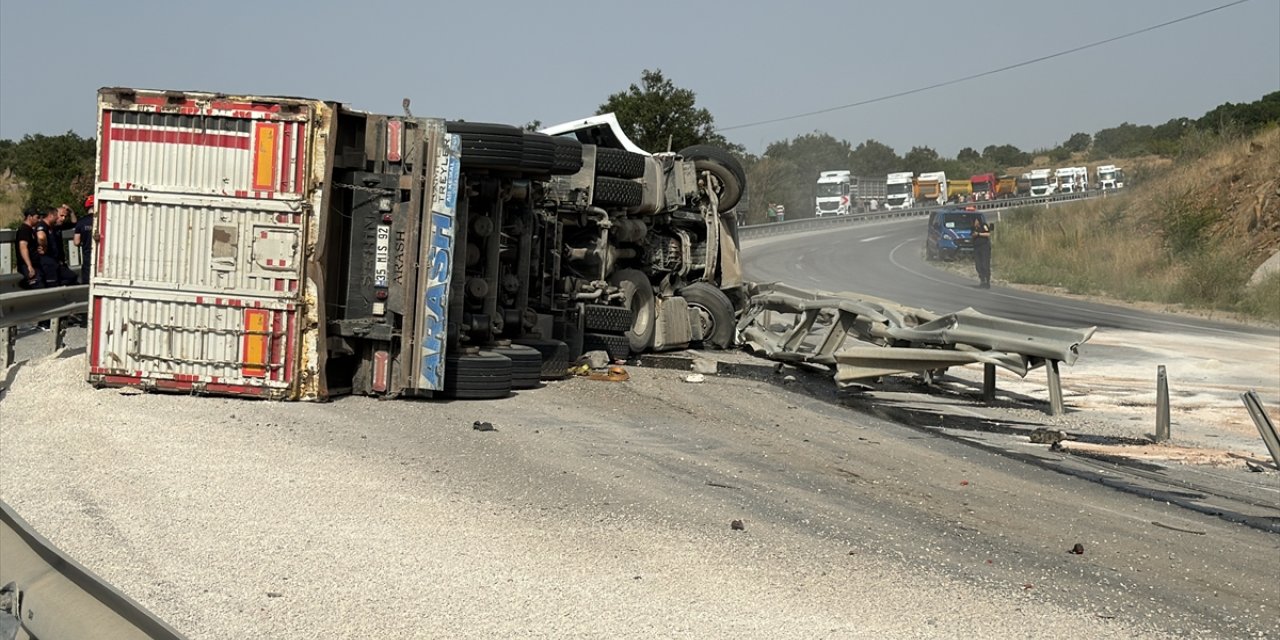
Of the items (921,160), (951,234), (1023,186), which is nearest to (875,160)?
(921,160)

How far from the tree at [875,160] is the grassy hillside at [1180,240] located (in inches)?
2940

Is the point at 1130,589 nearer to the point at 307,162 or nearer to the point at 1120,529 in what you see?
the point at 1120,529

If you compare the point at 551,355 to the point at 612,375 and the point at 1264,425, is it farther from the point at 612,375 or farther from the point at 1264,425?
the point at 1264,425

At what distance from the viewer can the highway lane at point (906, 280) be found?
26.3m

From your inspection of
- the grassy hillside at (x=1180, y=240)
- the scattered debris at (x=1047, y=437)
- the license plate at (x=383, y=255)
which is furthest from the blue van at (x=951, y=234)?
the license plate at (x=383, y=255)

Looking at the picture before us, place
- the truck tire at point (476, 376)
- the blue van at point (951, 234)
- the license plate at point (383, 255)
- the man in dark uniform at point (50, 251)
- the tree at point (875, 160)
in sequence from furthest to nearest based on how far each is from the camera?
the tree at point (875, 160)
the blue van at point (951, 234)
the man in dark uniform at point (50, 251)
the truck tire at point (476, 376)
the license plate at point (383, 255)

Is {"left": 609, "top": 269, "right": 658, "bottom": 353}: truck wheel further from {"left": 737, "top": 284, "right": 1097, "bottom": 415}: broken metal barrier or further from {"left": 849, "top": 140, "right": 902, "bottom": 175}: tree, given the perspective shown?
{"left": 849, "top": 140, "right": 902, "bottom": 175}: tree

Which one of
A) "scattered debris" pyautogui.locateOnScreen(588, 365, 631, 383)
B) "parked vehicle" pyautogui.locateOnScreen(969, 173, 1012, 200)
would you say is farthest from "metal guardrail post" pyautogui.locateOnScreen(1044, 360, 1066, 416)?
"parked vehicle" pyautogui.locateOnScreen(969, 173, 1012, 200)

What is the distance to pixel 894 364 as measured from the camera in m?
A: 12.2

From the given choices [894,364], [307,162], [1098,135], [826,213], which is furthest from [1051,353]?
[1098,135]

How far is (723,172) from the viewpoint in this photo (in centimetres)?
1641

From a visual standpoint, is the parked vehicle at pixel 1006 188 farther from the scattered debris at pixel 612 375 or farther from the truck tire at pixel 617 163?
the scattered debris at pixel 612 375

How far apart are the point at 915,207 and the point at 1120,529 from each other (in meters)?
75.4

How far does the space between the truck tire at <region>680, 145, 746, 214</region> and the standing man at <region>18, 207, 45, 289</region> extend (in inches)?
310
